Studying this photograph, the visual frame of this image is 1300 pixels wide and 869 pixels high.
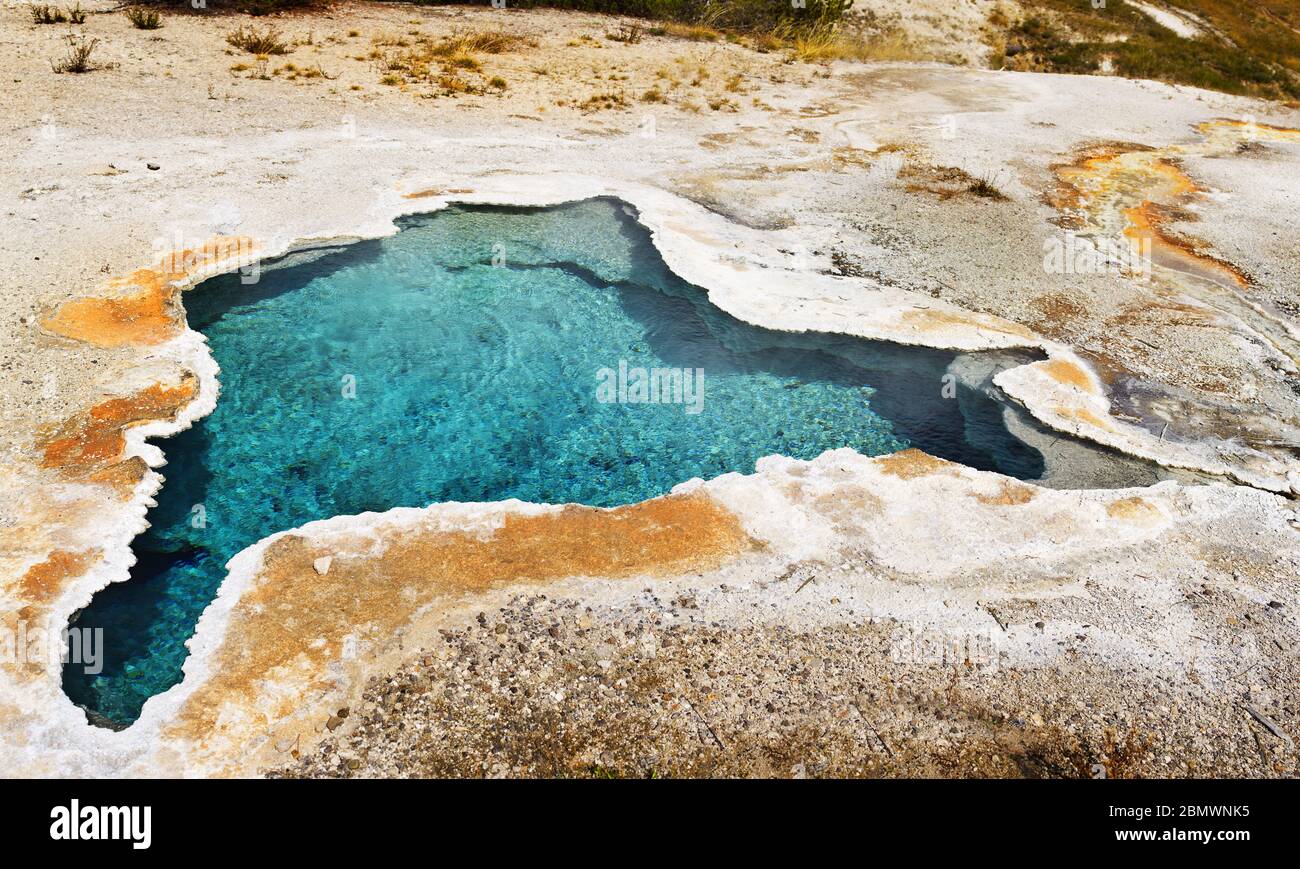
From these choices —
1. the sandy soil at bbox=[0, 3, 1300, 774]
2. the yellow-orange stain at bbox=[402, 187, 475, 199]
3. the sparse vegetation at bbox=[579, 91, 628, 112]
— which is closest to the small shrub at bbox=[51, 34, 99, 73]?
the sandy soil at bbox=[0, 3, 1300, 774]

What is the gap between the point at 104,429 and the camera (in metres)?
6.66

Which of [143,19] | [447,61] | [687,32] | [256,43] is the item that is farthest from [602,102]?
[143,19]

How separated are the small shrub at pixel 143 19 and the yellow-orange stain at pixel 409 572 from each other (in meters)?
15.3

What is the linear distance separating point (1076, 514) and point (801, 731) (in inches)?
124

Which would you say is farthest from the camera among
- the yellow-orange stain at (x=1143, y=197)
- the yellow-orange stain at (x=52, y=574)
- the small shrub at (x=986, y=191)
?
the small shrub at (x=986, y=191)

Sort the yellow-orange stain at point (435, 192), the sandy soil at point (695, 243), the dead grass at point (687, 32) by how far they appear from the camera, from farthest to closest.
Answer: the dead grass at point (687, 32) → the yellow-orange stain at point (435, 192) → the sandy soil at point (695, 243)

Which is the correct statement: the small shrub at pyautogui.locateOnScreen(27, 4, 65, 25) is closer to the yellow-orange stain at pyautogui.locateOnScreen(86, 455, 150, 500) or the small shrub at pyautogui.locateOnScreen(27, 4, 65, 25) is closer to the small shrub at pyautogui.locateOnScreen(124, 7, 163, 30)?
the small shrub at pyautogui.locateOnScreen(124, 7, 163, 30)

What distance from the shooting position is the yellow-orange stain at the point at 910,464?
22.7ft

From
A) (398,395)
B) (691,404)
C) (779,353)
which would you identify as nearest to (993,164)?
(779,353)

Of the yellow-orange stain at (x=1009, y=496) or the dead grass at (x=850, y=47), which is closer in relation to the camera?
the yellow-orange stain at (x=1009, y=496)

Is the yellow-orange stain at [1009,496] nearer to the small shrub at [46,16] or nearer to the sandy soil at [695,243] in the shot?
the sandy soil at [695,243]

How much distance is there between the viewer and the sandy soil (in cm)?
556

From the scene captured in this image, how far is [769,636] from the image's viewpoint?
5.38 metres

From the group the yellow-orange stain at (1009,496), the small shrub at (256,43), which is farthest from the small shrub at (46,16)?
the yellow-orange stain at (1009,496)
